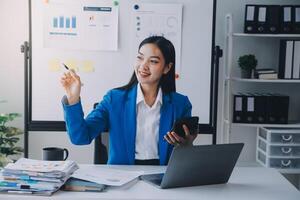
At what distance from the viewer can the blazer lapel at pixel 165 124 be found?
1.94 metres

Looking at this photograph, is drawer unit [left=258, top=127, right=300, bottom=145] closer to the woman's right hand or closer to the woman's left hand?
the woman's left hand

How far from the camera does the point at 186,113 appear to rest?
6.81 ft

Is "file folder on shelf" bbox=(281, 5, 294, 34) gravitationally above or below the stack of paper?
above

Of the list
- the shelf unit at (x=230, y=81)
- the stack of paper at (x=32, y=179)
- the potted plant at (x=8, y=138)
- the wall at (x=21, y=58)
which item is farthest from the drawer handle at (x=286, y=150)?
the stack of paper at (x=32, y=179)

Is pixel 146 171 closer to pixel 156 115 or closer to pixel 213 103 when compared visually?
pixel 156 115

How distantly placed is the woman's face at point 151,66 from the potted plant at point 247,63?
1.39 m

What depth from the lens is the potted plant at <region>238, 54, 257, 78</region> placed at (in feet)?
10.8

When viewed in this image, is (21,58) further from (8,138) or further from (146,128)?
(146,128)

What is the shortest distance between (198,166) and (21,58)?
236 cm

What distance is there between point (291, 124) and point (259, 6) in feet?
3.09

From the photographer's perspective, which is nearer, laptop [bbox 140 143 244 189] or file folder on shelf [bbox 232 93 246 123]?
laptop [bbox 140 143 244 189]

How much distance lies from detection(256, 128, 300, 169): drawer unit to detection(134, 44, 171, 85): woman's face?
4.83 ft

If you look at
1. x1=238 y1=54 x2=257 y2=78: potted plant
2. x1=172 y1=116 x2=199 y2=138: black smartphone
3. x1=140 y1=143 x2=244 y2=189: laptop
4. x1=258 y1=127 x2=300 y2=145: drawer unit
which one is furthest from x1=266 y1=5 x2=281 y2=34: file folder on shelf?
x1=140 y1=143 x2=244 y2=189: laptop

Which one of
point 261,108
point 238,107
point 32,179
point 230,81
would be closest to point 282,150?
point 261,108
